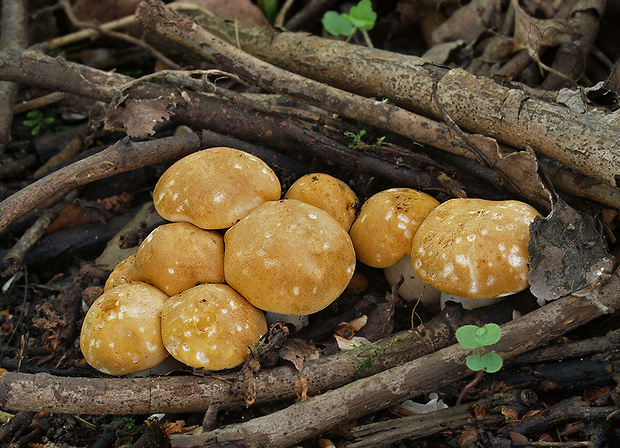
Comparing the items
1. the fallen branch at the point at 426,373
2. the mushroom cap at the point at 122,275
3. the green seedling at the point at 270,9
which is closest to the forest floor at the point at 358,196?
the fallen branch at the point at 426,373

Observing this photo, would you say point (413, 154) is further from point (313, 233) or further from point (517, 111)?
point (313, 233)

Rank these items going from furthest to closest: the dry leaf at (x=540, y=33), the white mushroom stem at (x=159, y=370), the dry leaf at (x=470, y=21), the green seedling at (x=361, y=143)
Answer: the dry leaf at (x=470, y=21) < the dry leaf at (x=540, y=33) < the green seedling at (x=361, y=143) < the white mushroom stem at (x=159, y=370)

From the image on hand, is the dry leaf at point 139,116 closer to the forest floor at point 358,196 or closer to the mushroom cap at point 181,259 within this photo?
the forest floor at point 358,196

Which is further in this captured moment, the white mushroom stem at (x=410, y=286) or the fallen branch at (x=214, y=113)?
the fallen branch at (x=214, y=113)

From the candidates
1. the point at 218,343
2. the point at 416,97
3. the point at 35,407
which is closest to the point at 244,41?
the point at 416,97

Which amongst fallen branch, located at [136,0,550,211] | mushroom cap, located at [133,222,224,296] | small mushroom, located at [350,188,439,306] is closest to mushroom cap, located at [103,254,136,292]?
mushroom cap, located at [133,222,224,296]

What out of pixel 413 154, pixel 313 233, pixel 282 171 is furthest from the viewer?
pixel 282 171
